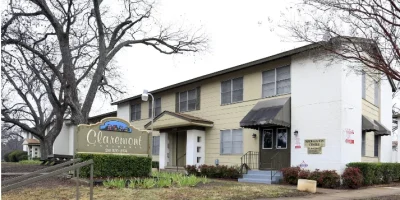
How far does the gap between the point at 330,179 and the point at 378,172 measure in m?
3.07

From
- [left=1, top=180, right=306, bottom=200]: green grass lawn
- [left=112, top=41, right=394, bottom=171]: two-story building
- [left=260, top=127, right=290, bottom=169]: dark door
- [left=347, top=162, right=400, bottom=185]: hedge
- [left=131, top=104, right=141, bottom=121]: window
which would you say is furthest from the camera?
[left=131, top=104, right=141, bottom=121]: window

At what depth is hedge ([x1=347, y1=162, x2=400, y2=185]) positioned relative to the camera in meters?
16.4

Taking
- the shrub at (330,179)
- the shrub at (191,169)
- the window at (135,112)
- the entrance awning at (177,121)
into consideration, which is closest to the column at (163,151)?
the entrance awning at (177,121)

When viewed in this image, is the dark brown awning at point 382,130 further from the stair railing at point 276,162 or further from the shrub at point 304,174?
the shrub at point 304,174

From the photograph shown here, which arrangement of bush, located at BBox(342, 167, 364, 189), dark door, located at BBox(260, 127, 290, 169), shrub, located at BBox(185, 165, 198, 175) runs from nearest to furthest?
bush, located at BBox(342, 167, 364, 189), dark door, located at BBox(260, 127, 290, 169), shrub, located at BBox(185, 165, 198, 175)

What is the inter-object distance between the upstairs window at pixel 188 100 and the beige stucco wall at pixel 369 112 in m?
9.58

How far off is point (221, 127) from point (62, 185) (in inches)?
436

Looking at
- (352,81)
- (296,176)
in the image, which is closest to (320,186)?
(296,176)

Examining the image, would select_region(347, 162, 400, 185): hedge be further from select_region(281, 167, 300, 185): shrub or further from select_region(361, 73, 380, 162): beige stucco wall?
select_region(281, 167, 300, 185): shrub

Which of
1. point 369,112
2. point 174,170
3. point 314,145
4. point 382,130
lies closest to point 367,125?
point 369,112

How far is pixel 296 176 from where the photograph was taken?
16703mm

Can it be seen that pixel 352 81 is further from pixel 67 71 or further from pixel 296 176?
pixel 67 71

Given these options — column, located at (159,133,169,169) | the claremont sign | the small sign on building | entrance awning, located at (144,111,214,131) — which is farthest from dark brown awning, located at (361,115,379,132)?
column, located at (159,133,169,169)

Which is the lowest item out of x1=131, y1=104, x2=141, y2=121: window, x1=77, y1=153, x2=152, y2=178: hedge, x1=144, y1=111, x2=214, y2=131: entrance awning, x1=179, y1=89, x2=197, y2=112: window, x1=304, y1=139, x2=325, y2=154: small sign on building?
x1=77, y1=153, x2=152, y2=178: hedge
